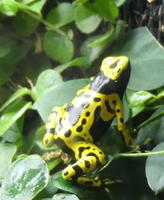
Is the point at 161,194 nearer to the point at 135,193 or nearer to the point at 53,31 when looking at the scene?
the point at 135,193

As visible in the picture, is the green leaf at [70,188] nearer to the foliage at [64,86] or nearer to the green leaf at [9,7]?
the foliage at [64,86]

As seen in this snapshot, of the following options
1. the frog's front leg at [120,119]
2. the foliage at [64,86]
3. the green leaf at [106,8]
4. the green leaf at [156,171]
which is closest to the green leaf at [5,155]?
the foliage at [64,86]

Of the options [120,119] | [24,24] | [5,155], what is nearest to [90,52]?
[24,24]

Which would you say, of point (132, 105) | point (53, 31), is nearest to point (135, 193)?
point (132, 105)

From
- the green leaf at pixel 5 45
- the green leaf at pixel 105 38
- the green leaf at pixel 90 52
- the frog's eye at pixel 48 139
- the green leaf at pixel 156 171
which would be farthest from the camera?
the green leaf at pixel 5 45

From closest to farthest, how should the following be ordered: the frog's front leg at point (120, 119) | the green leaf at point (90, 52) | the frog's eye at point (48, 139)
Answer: the frog's front leg at point (120, 119)
the frog's eye at point (48, 139)
the green leaf at point (90, 52)

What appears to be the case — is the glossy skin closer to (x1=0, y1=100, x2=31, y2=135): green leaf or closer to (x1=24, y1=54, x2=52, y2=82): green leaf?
(x1=0, y1=100, x2=31, y2=135): green leaf

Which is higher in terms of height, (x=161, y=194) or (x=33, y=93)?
(x=33, y=93)
